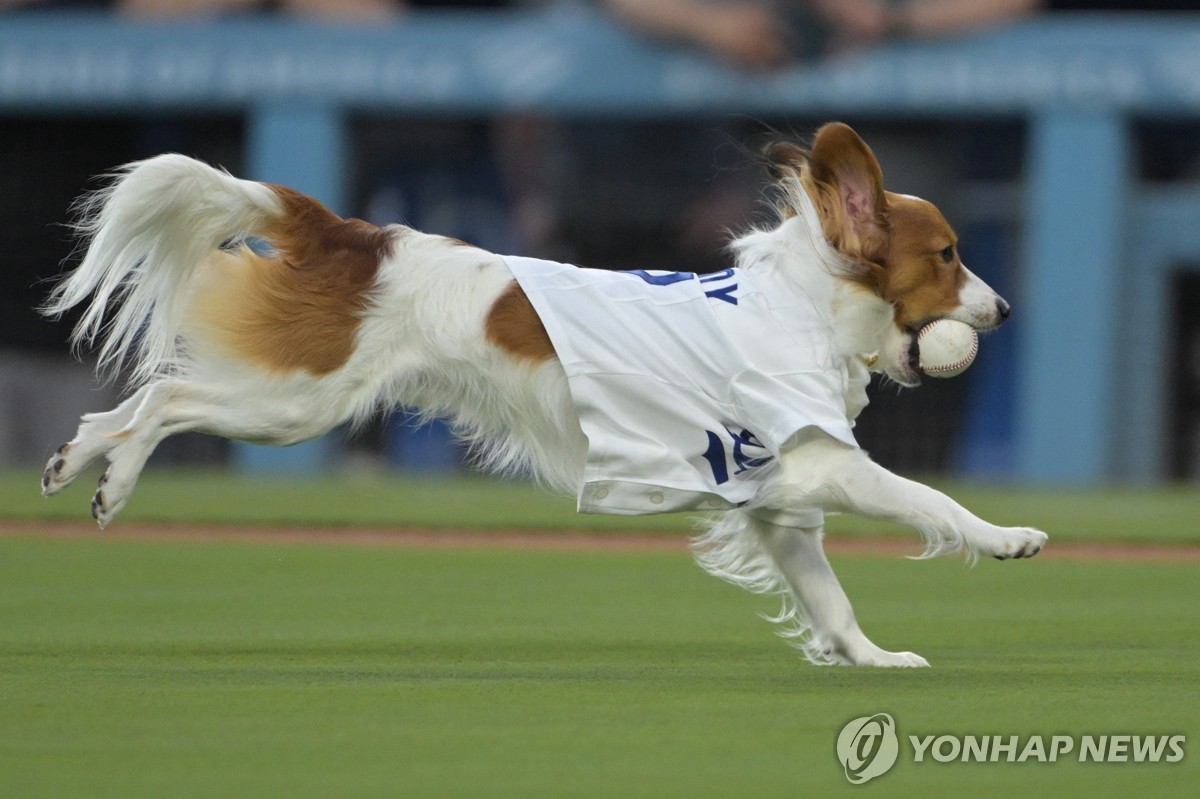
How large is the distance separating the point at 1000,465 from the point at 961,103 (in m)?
4.65

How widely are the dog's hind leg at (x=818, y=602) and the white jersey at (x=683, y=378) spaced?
1.08ft

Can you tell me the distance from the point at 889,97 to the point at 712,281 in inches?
661

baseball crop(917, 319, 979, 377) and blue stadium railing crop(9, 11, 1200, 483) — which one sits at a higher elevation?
blue stadium railing crop(9, 11, 1200, 483)

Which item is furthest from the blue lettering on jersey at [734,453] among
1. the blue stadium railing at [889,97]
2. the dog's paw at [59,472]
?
the blue stadium railing at [889,97]

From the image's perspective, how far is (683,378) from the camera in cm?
754

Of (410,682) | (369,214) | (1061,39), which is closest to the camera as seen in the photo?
(410,682)

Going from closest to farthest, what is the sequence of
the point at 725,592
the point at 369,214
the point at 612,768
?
the point at 612,768
the point at 725,592
the point at 369,214

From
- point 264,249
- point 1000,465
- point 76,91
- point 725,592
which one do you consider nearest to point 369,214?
point 76,91

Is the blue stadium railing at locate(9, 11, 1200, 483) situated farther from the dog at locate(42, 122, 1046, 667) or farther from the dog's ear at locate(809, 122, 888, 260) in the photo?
the dog's ear at locate(809, 122, 888, 260)

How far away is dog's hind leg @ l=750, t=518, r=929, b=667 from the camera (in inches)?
300

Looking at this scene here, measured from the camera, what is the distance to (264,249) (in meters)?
8.27

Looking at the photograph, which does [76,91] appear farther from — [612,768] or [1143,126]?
[612,768]

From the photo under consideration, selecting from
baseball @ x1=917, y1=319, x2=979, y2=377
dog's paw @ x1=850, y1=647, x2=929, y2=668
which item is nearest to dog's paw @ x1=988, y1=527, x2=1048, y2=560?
dog's paw @ x1=850, y1=647, x2=929, y2=668

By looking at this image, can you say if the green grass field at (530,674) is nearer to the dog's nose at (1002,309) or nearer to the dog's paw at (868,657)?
the dog's paw at (868,657)
